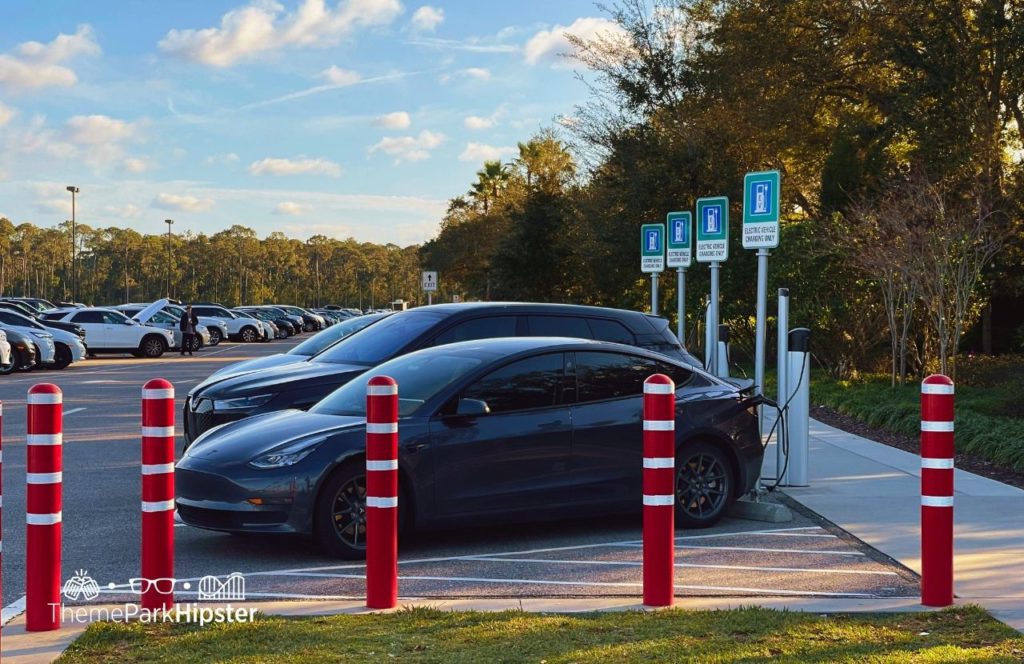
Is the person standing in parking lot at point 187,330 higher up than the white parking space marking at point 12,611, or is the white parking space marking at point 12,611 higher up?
the person standing in parking lot at point 187,330

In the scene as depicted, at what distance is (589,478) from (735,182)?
840 inches

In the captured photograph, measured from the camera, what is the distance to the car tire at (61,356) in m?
29.8

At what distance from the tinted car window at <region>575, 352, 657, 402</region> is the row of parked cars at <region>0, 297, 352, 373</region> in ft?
69.0

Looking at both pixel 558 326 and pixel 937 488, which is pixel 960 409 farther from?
pixel 937 488

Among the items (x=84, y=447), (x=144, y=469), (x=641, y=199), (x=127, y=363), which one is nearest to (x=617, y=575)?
(x=144, y=469)

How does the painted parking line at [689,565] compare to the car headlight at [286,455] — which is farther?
the car headlight at [286,455]

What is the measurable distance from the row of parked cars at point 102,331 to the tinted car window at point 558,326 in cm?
1870

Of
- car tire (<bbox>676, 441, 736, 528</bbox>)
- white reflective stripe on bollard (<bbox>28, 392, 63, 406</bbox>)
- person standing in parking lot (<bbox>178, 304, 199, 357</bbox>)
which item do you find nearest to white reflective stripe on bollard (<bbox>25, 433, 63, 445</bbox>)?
white reflective stripe on bollard (<bbox>28, 392, 63, 406</bbox>)

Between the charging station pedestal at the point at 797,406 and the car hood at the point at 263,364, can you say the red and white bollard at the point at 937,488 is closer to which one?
the charging station pedestal at the point at 797,406

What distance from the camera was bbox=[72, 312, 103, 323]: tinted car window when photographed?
119ft

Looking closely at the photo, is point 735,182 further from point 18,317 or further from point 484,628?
point 484,628

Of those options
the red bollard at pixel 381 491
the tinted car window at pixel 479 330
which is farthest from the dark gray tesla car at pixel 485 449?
the tinted car window at pixel 479 330

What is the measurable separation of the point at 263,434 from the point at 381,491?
2159 millimetres

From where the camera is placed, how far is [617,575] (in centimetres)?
718
